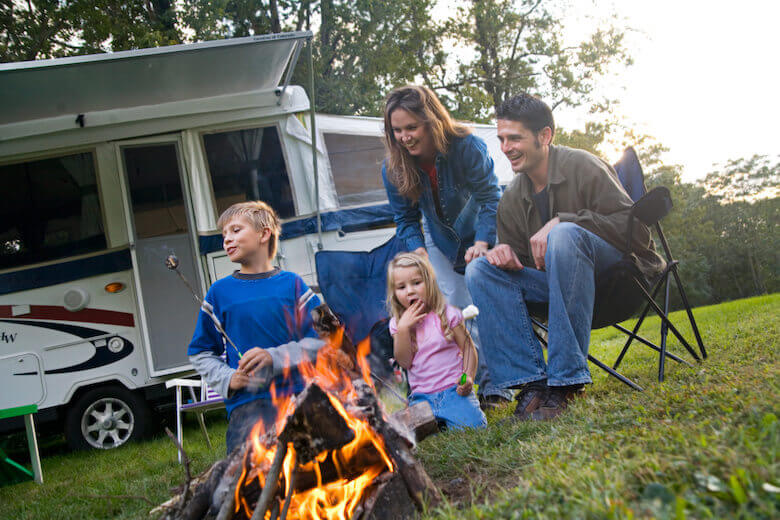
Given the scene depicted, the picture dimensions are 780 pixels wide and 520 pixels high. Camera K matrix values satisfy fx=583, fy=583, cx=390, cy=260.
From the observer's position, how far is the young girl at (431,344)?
2.47 m

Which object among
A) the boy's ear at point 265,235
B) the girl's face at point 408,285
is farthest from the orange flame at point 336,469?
the girl's face at point 408,285

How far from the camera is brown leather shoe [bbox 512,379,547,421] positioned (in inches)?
91.1

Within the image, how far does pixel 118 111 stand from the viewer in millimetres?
4199

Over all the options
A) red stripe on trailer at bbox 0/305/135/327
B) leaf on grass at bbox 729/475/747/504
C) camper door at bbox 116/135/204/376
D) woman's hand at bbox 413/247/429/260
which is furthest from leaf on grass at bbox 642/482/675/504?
red stripe on trailer at bbox 0/305/135/327

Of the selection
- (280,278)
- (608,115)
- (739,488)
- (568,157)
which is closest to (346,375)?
(280,278)

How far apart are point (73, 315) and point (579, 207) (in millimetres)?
3635

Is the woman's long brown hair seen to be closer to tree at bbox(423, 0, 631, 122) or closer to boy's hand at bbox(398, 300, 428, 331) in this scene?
boy's hand at bbox(398, 300, 428, 331)

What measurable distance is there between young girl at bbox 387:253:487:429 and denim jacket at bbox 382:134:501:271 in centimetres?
60

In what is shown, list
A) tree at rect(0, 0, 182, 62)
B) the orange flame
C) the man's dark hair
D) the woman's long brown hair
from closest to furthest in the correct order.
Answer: the orange flame < the man's dark hair < the woman's long brown hair < tree at rect(0, 0, 182, 62)

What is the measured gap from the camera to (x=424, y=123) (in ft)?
10.1

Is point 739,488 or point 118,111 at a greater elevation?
point 118,111

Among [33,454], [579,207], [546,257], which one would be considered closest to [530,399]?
[546,257]

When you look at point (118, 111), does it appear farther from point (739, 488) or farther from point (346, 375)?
point (739, 488)

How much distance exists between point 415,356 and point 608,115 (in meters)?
6.78
